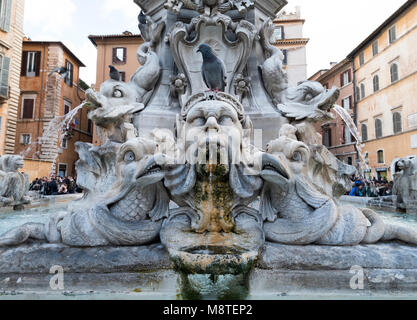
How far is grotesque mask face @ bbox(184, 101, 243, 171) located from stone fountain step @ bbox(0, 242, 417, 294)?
2.28ft

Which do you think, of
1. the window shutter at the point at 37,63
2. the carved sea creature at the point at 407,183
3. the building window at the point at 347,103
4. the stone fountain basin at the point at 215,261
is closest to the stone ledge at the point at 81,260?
the stone fountain basin at the point at 215,261

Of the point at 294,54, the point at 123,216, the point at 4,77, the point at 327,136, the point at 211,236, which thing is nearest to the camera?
the point at 211,236

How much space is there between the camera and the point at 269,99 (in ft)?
14.6

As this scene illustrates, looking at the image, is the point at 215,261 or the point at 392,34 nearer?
the point at 215,261

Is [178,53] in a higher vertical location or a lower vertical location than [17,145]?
lower

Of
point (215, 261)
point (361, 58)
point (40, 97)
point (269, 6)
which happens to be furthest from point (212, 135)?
point (361, 58)

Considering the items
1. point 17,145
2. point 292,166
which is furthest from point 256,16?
point 17,145

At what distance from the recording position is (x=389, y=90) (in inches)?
902

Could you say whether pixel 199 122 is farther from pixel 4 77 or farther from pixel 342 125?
pixel 342 125

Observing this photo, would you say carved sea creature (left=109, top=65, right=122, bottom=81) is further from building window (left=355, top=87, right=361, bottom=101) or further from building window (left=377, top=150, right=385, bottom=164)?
building window (left=355, top=87, right=361, bottom=101)

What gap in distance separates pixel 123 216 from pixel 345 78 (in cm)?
3248

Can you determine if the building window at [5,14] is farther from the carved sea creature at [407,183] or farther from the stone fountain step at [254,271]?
the carved sea creature at [407,183]
